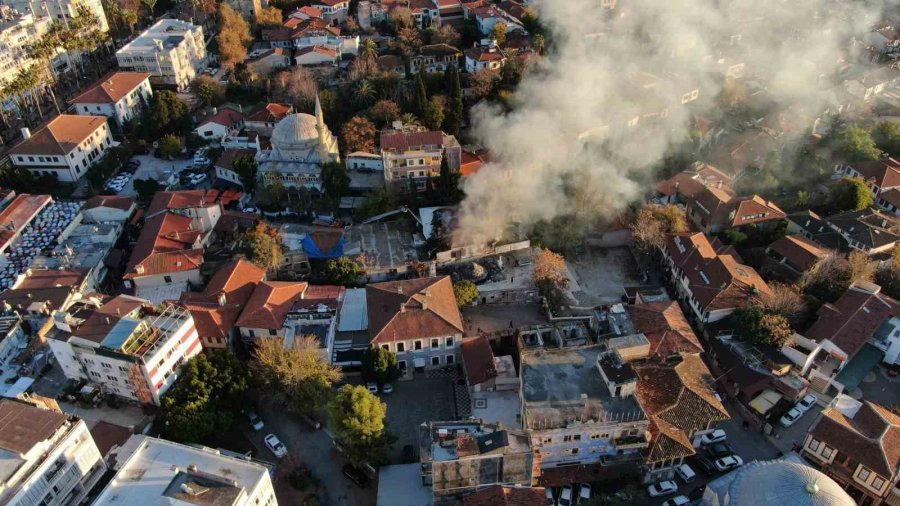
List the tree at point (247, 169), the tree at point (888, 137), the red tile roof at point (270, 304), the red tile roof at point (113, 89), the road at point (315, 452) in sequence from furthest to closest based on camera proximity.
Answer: the red tile roof at point (113, 89) → the tree at point (888, 137) → the tree at point (247, 169) → the red tile roof at point (270, 304) → the road at point (315, 452)

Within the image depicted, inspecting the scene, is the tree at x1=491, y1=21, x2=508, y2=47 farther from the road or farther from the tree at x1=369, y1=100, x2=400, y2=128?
the road

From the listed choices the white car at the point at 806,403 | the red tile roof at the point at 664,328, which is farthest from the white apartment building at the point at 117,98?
the white car at the point at 806,403

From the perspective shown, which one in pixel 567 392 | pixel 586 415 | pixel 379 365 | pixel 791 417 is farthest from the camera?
pixel 379 365

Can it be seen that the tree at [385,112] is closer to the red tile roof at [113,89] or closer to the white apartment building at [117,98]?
the white apartment building at [117,98]

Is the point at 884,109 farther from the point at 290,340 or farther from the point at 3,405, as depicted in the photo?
the point at 3,405

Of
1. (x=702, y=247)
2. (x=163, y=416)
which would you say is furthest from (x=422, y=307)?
(x=702, y=247)

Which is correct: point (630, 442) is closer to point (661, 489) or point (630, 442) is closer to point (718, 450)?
point (661, 489)

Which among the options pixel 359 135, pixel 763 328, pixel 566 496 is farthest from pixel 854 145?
pixel 566 496
